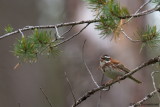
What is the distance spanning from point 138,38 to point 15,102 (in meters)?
3.94

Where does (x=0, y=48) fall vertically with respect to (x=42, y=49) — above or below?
below

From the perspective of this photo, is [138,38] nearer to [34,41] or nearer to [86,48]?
[34,41]

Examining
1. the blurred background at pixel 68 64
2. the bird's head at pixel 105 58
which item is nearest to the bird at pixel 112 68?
the bird's head at pixel 105 58

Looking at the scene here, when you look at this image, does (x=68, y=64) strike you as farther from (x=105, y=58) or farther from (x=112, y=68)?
(x=112, y=68)

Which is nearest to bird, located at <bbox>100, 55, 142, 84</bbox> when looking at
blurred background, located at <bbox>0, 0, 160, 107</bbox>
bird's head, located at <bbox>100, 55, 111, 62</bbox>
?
bird's head, located at <bbox>100, 55, 111, 62</bbox>

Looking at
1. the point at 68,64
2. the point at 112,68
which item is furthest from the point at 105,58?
the point at 68,64

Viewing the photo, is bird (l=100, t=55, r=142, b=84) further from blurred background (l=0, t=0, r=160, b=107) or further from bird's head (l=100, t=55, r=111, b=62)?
blurred background (l=0, t=0, r=160, b=107)

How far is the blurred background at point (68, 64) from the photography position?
500cm

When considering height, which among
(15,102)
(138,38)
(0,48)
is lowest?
(15,102)

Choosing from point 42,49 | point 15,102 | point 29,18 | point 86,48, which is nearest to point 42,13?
point 29,18

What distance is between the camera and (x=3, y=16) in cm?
656

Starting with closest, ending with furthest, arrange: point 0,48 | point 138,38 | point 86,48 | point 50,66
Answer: point 138,38, point 86,48, point 0,48, point 50,66

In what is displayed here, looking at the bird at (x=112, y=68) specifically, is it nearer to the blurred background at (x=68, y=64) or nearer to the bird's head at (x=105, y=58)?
the bird's head at (x=105, y=58)

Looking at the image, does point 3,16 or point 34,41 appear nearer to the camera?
point 34,41
